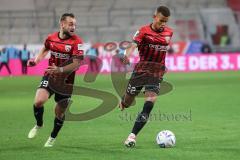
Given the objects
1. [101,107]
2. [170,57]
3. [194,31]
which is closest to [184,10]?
[194,31]

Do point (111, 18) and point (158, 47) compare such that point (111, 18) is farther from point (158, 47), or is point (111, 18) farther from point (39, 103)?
point (39, 103)

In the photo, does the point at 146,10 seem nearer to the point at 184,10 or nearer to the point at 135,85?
the point at 184,10

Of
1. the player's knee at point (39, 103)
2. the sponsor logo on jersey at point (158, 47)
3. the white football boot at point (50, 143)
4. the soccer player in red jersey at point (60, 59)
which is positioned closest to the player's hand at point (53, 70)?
the soccer player in red jersey at point (60, 59)

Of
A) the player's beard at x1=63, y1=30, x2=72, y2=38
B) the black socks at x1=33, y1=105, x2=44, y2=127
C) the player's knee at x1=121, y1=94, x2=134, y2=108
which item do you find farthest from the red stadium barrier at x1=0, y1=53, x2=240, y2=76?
the player's beard at x1=63, y1=30, x2=72, y2=38

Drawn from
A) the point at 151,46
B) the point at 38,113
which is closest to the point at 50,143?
the point at 38,113

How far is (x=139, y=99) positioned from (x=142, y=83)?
9795mm

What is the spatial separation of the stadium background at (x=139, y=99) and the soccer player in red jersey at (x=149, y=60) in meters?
0.75

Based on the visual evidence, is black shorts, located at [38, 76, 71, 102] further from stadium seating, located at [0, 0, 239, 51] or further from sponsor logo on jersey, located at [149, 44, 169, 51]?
stadium seating, located at [0, 0, 239, 51]

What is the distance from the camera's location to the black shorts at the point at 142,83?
1134 centimetres

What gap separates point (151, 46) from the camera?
443 inches

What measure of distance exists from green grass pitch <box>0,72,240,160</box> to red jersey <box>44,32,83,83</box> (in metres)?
1.56

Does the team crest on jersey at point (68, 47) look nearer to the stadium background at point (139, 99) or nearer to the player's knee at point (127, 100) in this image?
the player's knee at point (127, 100)

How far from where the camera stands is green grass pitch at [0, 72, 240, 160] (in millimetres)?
10094

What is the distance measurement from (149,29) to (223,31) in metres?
33.9
